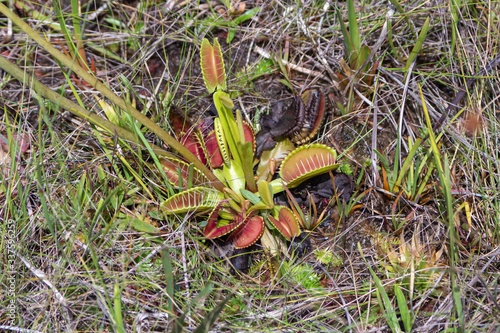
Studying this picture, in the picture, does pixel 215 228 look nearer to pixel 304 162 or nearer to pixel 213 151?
pixel 213 151

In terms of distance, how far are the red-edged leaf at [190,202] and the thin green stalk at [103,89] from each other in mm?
106

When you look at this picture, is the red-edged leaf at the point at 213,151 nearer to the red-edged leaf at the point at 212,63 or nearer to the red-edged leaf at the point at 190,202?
the red-edged leaf at the point at 190,202

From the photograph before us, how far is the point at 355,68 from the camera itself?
254 cm

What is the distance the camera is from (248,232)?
2205 mm

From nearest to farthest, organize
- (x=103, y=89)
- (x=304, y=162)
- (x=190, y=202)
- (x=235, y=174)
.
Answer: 1. (x=103, y=89)
2. (x=190, y=202)
3. (x=304, y=162)
4. (x=235, y=174)

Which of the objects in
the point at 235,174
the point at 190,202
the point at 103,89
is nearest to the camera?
the point at 103,89

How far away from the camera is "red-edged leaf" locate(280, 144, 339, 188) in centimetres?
224

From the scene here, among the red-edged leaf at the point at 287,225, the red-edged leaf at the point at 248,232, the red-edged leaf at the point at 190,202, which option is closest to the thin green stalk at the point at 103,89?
the red-edged leaf at the point at 190,202

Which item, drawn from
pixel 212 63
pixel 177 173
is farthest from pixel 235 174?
pixel 212 63

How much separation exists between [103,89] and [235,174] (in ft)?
3.14

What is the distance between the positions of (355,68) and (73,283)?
2.14m

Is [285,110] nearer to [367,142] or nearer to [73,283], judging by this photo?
[367,142]

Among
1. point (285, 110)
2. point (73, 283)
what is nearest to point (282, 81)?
point (285, 110)

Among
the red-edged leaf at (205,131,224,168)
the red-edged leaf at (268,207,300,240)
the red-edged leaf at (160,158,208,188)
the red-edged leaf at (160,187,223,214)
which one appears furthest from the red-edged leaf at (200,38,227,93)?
the red-edged leaf at (268,207,300,240)
